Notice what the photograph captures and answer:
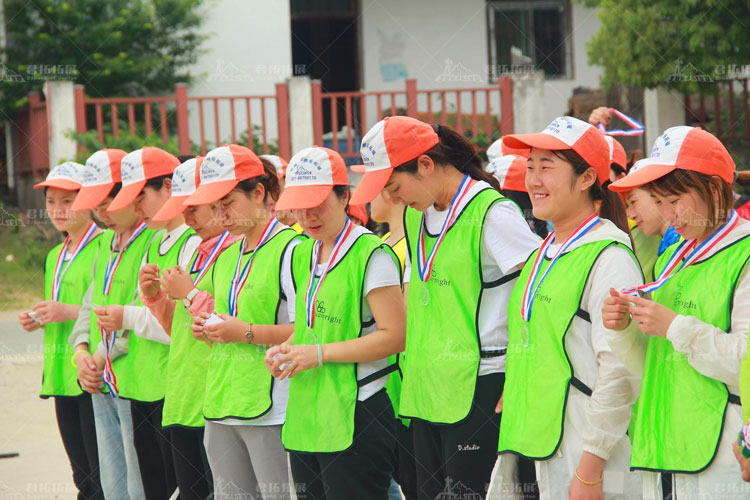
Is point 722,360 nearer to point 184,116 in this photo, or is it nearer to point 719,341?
point 719,341

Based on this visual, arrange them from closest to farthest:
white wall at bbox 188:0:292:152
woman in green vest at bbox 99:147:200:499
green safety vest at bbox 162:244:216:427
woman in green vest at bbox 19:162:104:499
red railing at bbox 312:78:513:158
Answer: green safety vest at bbox 162:244:216:427 < woman in green vest at bbox 99:147:200:499 < woman in green vest at bbox 19:162:104:499 < red railing at bbox 312:78:513:158 < white wall at bbox 188:0:292:152

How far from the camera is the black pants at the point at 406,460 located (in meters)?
3.78

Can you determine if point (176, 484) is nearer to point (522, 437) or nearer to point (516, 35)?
point (522, 437)

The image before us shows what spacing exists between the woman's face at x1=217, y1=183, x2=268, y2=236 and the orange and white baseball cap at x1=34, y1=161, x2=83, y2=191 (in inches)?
60.6

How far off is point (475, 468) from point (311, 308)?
31.7 inches

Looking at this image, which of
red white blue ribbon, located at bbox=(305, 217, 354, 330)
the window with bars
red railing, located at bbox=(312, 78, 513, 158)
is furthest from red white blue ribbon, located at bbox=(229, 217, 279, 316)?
the window with bars

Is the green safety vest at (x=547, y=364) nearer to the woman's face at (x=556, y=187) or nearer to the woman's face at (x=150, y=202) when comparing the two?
the woman's face at (x=556, y=187)

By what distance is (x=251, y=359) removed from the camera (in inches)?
150

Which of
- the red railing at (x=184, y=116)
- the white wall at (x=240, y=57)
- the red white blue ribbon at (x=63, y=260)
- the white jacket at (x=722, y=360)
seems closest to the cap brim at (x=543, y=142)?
the white jacket at (x=722, y=360)

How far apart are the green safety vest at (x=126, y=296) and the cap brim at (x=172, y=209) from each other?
1.63 feet

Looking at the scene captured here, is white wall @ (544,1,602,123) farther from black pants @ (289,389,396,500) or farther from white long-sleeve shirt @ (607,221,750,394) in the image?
white long-sleeve shirt @ (607,221,750,394)

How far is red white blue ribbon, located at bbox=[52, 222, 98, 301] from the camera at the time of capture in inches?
201

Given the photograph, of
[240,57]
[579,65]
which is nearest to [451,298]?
[240,57]

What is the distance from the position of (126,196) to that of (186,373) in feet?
3.18
